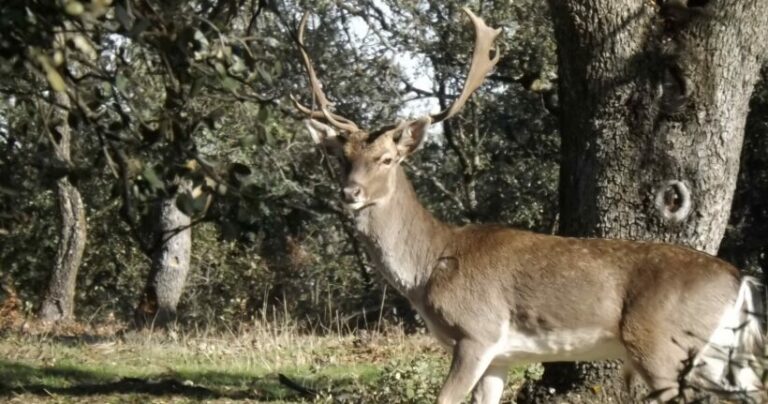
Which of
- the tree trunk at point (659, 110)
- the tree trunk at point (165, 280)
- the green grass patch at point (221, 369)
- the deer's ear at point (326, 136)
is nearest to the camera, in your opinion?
the tree trunk at point (659, 110)

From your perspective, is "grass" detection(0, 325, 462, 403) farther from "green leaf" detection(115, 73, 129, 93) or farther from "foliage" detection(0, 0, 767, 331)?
"green leaf" detection(115, 73, 129, 93)

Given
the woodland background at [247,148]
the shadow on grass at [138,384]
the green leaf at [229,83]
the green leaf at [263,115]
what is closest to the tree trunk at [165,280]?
the woodland background at [247,148]

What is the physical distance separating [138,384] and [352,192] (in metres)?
2.39

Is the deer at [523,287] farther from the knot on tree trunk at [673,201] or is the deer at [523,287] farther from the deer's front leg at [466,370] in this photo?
the knot on tree trunk at [673,201]

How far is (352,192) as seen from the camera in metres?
8.89

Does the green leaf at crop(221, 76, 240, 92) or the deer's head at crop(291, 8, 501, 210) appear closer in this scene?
the green leaf at crop(221, 76, 240, 92)

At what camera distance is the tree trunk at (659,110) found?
28.1ft

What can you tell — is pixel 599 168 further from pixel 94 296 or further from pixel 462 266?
pixel 94 296

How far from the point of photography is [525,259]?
8.48m

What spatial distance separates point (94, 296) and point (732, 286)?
75.0 ft

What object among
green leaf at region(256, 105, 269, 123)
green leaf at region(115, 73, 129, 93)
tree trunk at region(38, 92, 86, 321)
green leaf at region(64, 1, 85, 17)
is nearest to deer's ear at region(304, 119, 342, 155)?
green leaf at region(256, 105, 269, 123)

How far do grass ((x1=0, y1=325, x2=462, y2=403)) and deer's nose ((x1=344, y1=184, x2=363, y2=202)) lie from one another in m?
1.37

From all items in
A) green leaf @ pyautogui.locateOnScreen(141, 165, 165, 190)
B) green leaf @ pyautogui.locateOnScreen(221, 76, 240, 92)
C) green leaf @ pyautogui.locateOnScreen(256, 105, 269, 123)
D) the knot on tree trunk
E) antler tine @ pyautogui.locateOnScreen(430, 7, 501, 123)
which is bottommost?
the knot on tree trunk

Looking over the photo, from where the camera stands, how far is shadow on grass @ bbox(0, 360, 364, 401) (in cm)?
966
